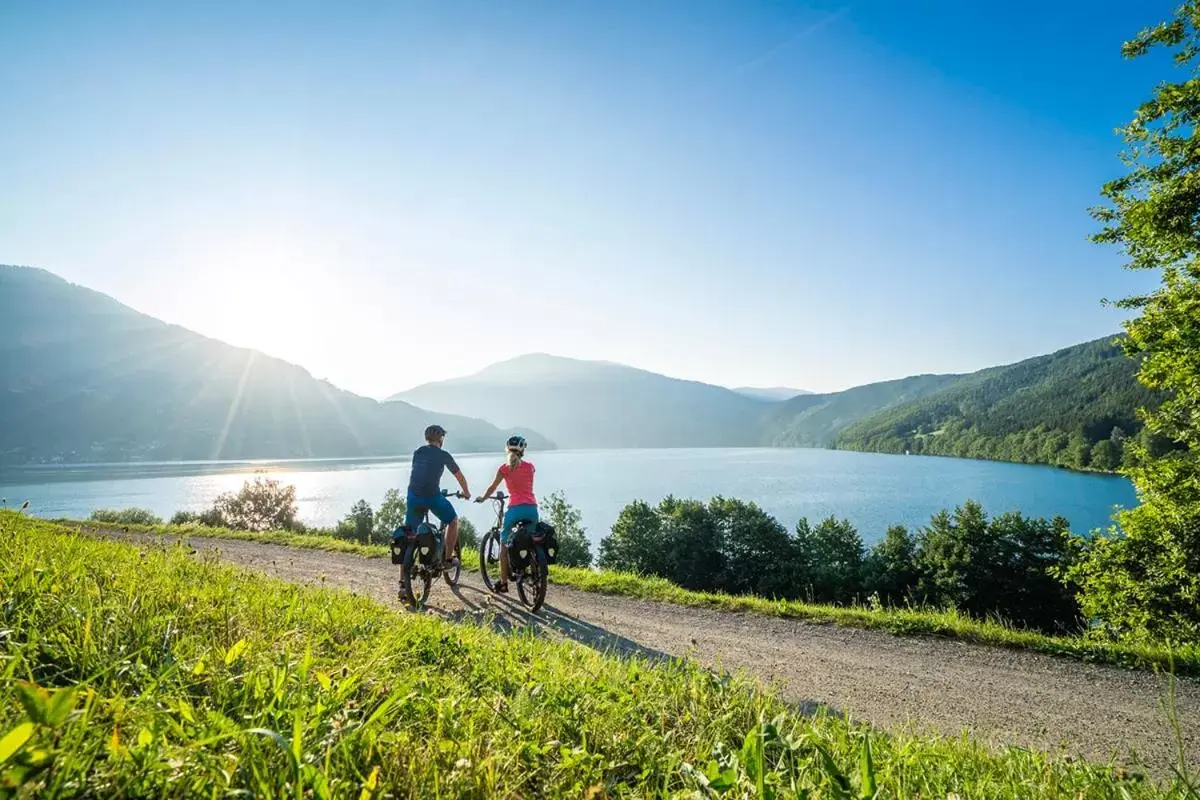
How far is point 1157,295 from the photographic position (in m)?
12.8

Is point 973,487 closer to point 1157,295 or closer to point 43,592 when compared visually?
point 1157,295

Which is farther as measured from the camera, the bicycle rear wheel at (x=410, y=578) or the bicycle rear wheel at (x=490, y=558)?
the bicycle rear wheel at (x=490, y=558)

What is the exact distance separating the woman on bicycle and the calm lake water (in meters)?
63.7

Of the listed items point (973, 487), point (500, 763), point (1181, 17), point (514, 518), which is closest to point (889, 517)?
point (973, 487)

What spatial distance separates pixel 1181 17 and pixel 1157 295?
19.1 feet

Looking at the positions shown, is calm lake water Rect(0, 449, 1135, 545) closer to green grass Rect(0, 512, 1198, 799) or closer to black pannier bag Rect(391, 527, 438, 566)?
black pannier bag Rect(391, 527, 438, 566)

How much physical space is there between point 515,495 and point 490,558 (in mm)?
2328

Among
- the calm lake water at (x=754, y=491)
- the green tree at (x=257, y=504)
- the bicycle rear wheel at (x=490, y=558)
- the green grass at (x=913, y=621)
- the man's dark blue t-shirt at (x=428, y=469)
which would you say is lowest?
the calm lake water at (x=754, y=491)

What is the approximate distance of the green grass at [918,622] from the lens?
7.05 metres

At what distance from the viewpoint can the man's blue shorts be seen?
909 centimetres

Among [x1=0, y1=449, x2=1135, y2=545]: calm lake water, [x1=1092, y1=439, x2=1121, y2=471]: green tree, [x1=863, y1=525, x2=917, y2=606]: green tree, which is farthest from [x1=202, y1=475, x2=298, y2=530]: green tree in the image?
[x1=1092, y1=439, x2=1121, y2=471]: green tree

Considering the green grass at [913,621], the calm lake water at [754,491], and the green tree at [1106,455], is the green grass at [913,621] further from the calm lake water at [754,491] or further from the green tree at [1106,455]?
the green tree at [1106,455]

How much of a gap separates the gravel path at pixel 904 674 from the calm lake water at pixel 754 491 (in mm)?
61844

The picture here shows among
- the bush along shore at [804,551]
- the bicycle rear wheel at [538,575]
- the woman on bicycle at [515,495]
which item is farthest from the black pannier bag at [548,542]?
the bush along shore at [804,551]
